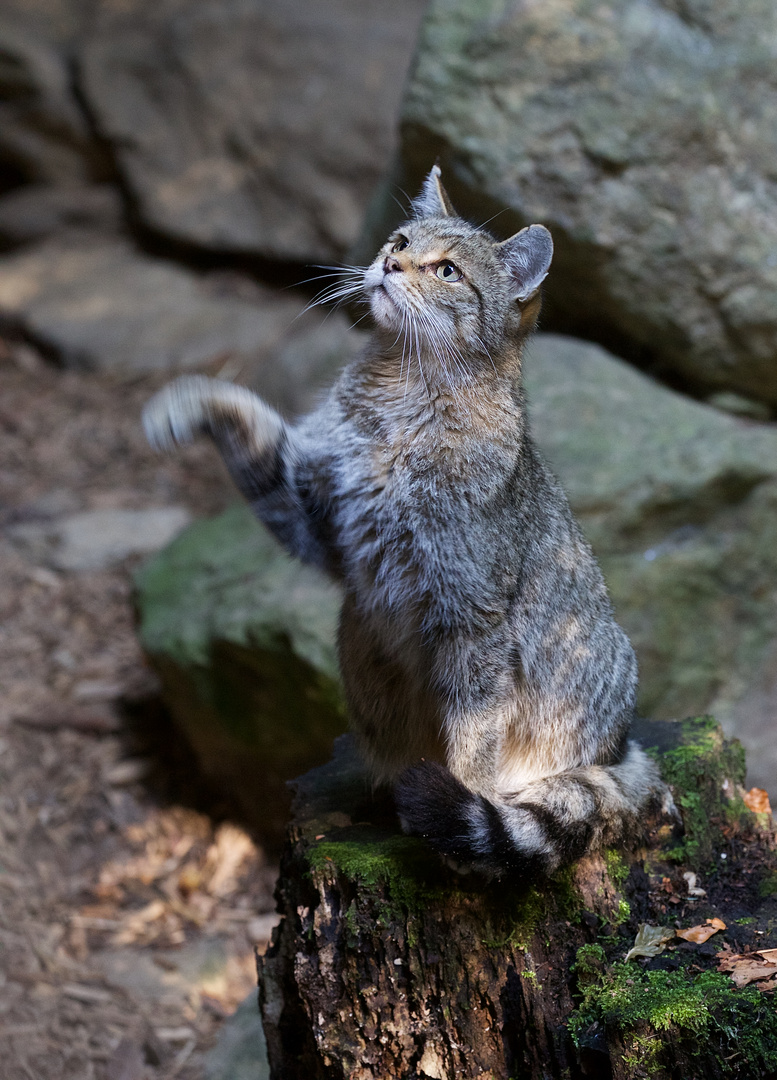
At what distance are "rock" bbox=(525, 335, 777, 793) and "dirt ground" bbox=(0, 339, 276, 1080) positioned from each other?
9.20 feet

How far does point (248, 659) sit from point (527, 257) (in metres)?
3.18

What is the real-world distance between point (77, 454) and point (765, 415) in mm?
Answer: 5693

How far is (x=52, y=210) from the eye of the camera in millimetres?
10539

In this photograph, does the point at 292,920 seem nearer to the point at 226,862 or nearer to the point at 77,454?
the point at 226,862

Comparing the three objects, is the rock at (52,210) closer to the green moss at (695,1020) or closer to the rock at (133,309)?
the rock at (133,309)

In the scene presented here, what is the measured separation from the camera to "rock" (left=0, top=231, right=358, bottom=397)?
962 cm

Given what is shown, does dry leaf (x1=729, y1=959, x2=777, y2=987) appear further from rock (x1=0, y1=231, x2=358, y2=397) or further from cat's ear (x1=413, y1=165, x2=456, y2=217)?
rock (x1=0, y1=231, x2=358, y2=397)

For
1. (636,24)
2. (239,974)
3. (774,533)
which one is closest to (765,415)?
(774,533)

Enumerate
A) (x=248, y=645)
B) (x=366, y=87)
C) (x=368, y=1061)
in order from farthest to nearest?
(x=366, y=87), (x=248, y=645), (x=368, y=1061)

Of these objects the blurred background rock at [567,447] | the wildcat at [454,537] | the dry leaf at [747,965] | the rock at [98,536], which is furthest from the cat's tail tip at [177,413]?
the rock at [98,536]

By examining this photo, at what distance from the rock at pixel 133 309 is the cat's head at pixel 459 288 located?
5.77 m

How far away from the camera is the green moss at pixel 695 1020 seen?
253cm

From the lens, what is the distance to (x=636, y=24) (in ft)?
20.4

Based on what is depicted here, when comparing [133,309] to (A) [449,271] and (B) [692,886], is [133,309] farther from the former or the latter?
(B) [692,886]
